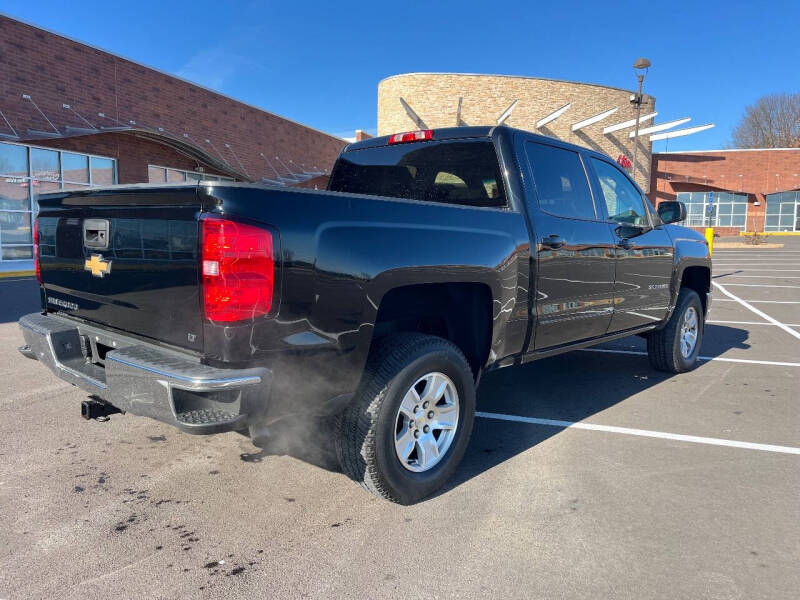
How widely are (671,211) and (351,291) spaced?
12.5 feet

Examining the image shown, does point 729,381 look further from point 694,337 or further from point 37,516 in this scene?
point 37,516

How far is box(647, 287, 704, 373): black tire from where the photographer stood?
5699 mm

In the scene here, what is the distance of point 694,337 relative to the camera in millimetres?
6113

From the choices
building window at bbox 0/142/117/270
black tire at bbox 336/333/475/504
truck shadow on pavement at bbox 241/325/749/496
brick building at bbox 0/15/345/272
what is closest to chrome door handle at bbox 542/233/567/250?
black tire at bbox 336/333/475/504

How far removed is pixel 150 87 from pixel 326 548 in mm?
20484

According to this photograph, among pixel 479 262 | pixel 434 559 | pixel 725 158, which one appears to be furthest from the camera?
pixel 725 158

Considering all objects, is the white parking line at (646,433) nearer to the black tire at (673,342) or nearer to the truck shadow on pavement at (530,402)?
the truck shadow on pavement at (530,402)

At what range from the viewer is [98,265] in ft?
9.80

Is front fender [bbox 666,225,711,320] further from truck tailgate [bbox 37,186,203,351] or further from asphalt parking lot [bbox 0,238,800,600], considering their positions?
truck tailgate [bbox 37,186,203,351]

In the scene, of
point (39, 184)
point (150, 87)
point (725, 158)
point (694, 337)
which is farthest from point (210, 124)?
point (725, 158)

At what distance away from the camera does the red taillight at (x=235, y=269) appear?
2330 mm

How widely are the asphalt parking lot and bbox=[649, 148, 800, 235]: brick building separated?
158 ft

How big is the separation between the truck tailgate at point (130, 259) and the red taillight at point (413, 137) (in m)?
2.04

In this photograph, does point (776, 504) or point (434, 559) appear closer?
point (434, 559)
